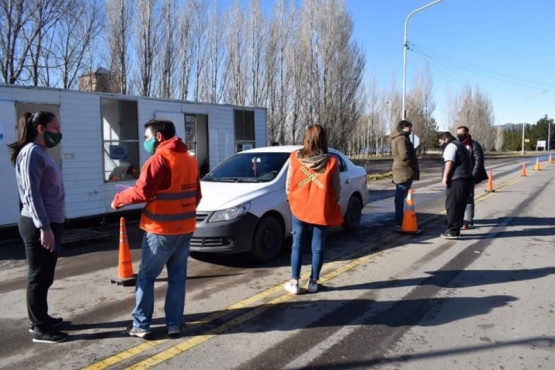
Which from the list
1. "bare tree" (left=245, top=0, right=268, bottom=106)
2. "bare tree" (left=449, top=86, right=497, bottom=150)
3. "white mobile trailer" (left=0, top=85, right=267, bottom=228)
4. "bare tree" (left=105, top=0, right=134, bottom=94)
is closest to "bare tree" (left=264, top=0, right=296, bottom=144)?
"bare tree" (left=245, top=0, right=268, bottom=106)

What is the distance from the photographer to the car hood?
5844 mm

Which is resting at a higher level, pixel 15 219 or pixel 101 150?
pixel 101 150

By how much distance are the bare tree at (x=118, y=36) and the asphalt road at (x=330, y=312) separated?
17433mm

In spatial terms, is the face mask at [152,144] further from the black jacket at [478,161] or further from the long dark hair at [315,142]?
the black jacket at [478,161]

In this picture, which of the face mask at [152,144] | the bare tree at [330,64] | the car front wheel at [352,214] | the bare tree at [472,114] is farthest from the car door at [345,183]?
the bare tree at [472,114]

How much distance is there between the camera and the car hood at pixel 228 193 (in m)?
5.84

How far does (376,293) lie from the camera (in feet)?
16.3

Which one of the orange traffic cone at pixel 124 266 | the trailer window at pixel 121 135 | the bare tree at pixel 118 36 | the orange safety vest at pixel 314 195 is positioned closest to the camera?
the orange safety vest at pixel 314 195

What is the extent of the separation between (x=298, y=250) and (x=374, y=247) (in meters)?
2.69

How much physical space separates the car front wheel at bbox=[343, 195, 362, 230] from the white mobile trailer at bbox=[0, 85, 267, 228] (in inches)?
153

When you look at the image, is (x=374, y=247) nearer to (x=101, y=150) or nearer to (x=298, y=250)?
(x=298, y=250)

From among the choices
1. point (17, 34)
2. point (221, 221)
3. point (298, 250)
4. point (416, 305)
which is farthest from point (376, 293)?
point (17, 34)

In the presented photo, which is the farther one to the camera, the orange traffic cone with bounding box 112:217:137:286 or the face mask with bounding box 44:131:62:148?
the orange traffic cone with bounding box 112:217:137:286

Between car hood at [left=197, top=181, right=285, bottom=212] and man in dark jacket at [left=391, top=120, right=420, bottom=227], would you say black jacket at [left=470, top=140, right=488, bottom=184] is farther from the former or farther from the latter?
car hood at [left=197, top=181, right=285, bottom=212]
